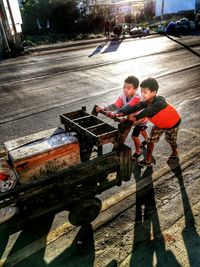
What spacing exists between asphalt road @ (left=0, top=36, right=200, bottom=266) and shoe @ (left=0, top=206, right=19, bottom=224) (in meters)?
0.66

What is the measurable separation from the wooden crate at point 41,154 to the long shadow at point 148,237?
137cm

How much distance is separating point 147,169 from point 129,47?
16.5m

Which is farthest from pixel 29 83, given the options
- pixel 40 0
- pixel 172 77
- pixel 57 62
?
pixel 40 0

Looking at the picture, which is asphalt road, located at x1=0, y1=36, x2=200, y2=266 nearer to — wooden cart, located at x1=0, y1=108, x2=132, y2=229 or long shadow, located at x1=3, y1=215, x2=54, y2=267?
long shadow, located at x1=3, y1=215, x2=54, y2=267

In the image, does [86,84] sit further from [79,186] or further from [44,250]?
[44,250]

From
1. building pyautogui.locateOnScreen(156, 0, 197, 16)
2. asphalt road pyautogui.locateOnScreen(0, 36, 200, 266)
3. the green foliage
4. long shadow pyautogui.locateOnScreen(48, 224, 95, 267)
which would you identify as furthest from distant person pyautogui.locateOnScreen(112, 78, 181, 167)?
building pyautogui.locateOnScreen(156, 0, 197, 16)

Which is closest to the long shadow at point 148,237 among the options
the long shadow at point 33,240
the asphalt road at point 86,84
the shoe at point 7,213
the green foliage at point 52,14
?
the asphalt road at point 86,84

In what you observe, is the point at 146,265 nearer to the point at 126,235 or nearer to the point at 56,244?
the point at 126,235

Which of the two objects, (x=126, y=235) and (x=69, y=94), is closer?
(x=126, y=235)

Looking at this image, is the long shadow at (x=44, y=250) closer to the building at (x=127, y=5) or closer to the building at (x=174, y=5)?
the building at (x=127, y=5)

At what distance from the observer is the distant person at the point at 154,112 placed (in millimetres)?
4414

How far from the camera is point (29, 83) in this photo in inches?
467

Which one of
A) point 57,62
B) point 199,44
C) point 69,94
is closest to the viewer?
point 69,94

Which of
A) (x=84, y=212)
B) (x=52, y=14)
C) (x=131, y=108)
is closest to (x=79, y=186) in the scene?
(x=84, y=212)
